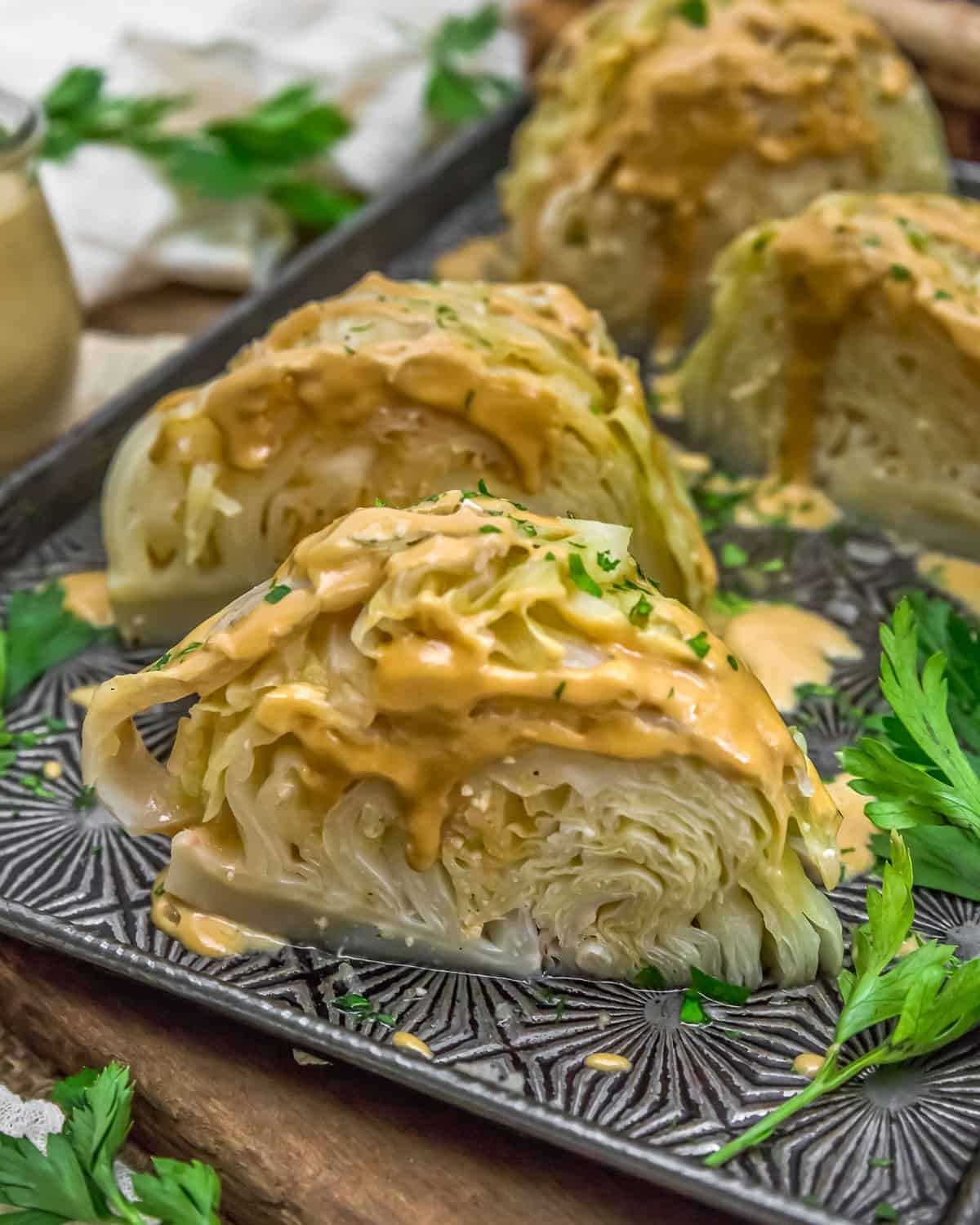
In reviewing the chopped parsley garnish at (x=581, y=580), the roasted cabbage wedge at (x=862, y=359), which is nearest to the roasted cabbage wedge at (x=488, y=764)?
the chopped parsley garnish at (x=581, y=580)

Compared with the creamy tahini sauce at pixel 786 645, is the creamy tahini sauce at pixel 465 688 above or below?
above

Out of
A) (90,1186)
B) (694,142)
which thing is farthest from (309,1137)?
(694,142)

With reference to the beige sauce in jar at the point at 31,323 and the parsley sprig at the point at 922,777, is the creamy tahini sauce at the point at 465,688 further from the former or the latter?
the beige sauce in jar at the point at 31,323

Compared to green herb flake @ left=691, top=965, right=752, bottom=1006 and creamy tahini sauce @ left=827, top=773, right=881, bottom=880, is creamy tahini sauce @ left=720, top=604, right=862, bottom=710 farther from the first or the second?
green herb flake @ left=691, top=965, right=752, bottom=1006

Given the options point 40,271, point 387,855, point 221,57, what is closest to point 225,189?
point 221,57

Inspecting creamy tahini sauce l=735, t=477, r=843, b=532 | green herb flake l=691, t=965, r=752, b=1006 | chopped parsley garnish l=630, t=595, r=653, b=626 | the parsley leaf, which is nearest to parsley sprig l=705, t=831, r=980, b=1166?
green herb flake l=691, t=965, r=752, b=1006
